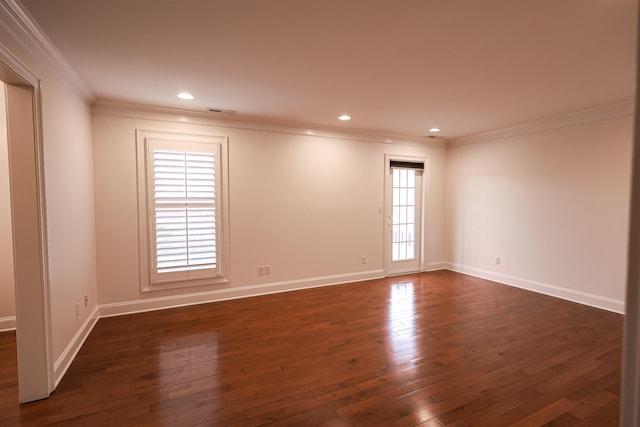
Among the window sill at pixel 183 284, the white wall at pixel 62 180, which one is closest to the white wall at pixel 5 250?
the white wall at pixel 62 180

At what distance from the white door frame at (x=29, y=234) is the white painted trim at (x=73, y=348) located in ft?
0.68

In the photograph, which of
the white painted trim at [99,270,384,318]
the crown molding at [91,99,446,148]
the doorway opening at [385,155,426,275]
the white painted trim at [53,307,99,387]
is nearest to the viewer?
the white painted trim at [53,307,99,387]

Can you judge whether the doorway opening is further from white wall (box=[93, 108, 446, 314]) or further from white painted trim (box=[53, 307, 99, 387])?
white painted trim (box=[53, 307, 99, 387])

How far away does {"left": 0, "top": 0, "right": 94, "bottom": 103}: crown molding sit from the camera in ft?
6.06

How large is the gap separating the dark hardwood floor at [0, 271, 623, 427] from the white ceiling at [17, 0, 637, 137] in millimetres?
2532

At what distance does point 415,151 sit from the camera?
18.8 feet

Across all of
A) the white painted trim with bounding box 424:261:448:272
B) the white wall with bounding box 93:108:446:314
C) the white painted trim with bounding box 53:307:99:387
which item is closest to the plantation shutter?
the white wall with bounding box 93:108:446:314

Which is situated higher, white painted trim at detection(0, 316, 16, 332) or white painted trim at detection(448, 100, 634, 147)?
white painted trim at detection(448, 100, 634, 147)

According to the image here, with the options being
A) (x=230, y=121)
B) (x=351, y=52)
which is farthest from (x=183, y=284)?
(x=351, y=52)

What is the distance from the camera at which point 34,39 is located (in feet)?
7.02

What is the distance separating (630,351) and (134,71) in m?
3.50

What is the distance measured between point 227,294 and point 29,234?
2496 mm

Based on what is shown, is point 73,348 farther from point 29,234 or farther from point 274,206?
point 274,206

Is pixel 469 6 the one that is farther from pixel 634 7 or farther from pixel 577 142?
pixel 577 142
